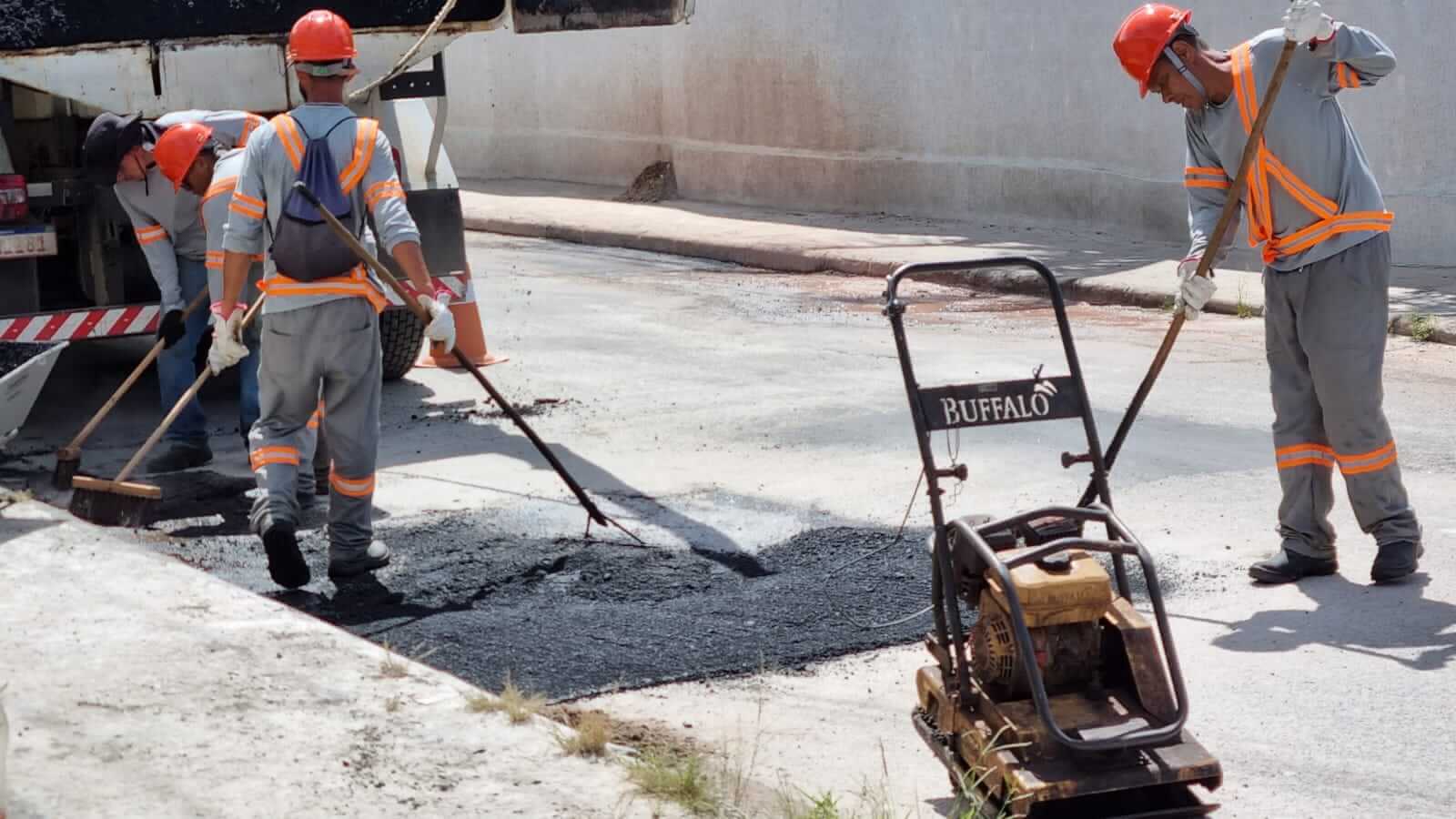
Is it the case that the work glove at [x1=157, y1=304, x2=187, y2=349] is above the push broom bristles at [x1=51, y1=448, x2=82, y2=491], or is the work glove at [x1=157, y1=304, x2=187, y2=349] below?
above

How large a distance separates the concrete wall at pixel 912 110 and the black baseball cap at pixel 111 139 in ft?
25.3

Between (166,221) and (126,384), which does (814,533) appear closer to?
(126,384)

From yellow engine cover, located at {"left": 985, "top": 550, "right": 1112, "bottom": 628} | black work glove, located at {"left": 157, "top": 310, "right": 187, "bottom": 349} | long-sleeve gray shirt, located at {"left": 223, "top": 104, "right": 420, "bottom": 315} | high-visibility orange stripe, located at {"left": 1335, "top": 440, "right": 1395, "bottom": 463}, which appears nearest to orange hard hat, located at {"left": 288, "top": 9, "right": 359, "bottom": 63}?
long-sleeve gray shirt, located at {"left": 223, "top": 104, "right": 420, "bottom": 315}

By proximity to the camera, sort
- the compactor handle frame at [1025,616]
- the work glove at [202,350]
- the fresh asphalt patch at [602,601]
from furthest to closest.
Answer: the work glove at [202,350]
the fresh asphalt patch at [602,601]
the compactor handle frame at [1025,616]

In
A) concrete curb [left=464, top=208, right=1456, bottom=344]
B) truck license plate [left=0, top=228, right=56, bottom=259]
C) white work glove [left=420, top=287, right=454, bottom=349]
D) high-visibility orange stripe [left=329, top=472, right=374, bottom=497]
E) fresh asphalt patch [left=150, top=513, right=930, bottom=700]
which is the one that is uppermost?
white work glove [left=420, top=287, right=454, bottom=349]

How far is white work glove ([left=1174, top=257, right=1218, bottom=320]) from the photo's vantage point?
551 centimetres

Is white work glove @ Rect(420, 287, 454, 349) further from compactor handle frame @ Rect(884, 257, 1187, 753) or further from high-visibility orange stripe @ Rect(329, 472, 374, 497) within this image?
compactor handle frame @ Rect(884, 257, 1187, 753)

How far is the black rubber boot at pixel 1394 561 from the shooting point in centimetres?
545

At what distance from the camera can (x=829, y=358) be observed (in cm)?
963

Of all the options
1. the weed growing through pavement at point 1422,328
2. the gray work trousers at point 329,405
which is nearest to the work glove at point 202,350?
the gray work trousers at point 329,405

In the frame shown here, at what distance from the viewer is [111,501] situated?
6.83 m

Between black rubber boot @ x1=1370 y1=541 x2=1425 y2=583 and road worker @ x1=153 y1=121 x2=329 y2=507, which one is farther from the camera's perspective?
road worker @ x1=153 y1=121 x2=329 y2=507

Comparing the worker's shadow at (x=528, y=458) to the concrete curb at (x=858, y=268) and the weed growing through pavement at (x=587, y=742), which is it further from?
the concrete curb at (x=858, y=268)

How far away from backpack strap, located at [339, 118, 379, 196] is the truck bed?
2.53m
